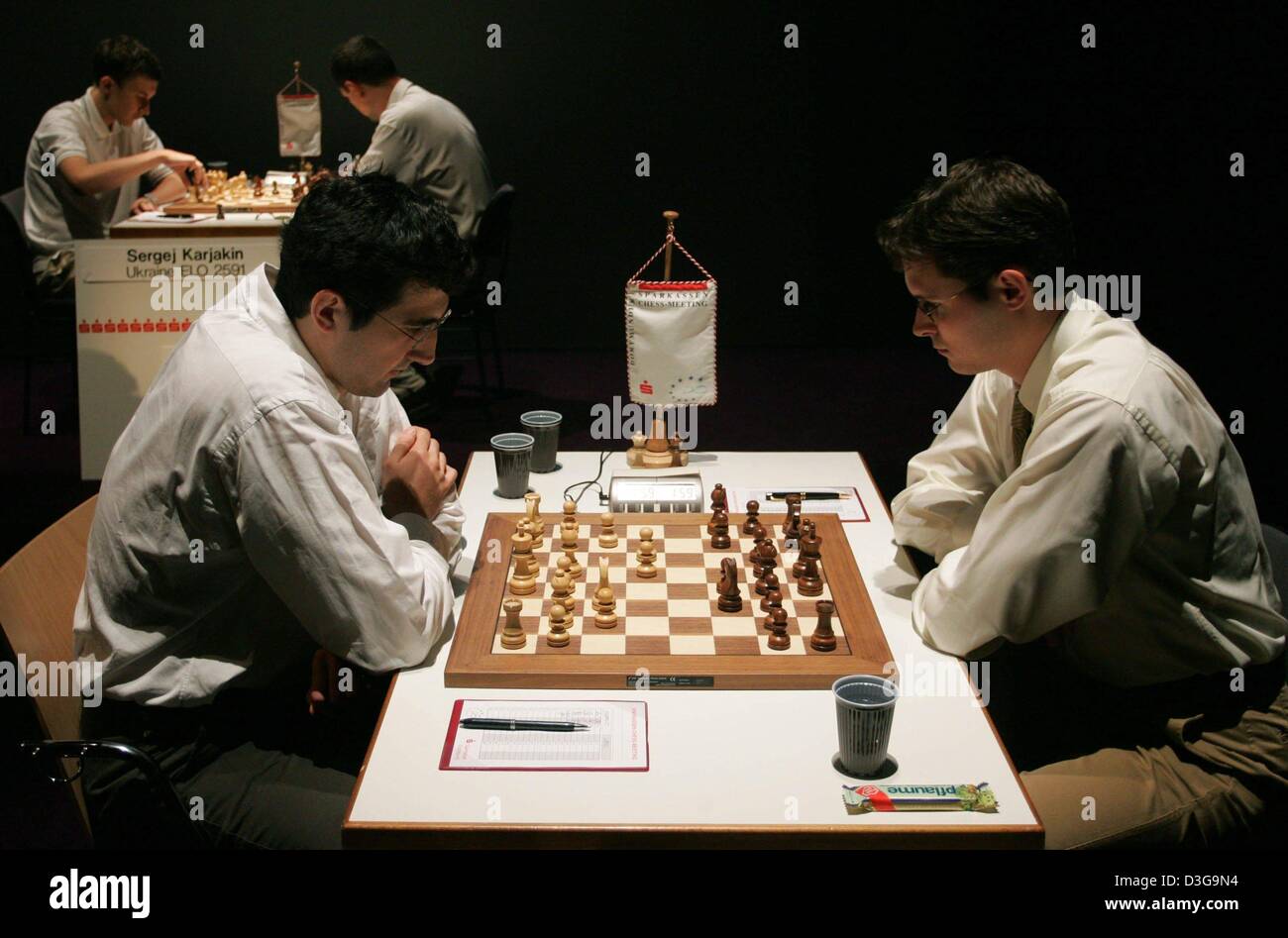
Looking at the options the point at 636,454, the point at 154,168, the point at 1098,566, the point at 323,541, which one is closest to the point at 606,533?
the point at 636,454

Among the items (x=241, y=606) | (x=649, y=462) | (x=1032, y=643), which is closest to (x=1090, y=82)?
(x=649, y=462)

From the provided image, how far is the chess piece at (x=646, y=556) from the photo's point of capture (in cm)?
221

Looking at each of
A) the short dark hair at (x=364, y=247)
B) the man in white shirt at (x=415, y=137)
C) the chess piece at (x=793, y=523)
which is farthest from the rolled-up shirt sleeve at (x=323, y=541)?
the man in white shirt at (x=415, y=137)

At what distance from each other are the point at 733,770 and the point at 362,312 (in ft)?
3.06

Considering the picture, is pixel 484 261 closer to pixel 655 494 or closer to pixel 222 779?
pixel 655 494

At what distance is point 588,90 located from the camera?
20.6 ft

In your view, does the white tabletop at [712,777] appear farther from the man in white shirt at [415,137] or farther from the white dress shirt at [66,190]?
the white dress shirt at [66,190]

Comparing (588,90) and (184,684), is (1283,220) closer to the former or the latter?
(588,90)

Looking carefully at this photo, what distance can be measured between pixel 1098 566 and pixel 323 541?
1150 mm

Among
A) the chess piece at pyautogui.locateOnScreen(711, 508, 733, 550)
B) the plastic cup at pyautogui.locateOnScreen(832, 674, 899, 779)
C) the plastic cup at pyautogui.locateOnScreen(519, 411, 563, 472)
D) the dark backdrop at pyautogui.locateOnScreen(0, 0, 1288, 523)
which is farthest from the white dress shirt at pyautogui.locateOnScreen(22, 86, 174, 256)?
the plastic cup at pyautogui.locateOnScreen(832, 674, 899, 779)

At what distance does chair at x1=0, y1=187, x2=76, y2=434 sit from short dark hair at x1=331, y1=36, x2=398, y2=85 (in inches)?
54.9

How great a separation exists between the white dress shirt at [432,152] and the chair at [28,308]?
4.49ft

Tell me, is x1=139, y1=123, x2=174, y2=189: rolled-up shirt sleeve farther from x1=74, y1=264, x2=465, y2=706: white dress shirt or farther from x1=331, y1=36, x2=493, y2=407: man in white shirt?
x1=74, y1=264, x2=465, y2=706: white dress shirt

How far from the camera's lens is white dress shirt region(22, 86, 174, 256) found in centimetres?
506
